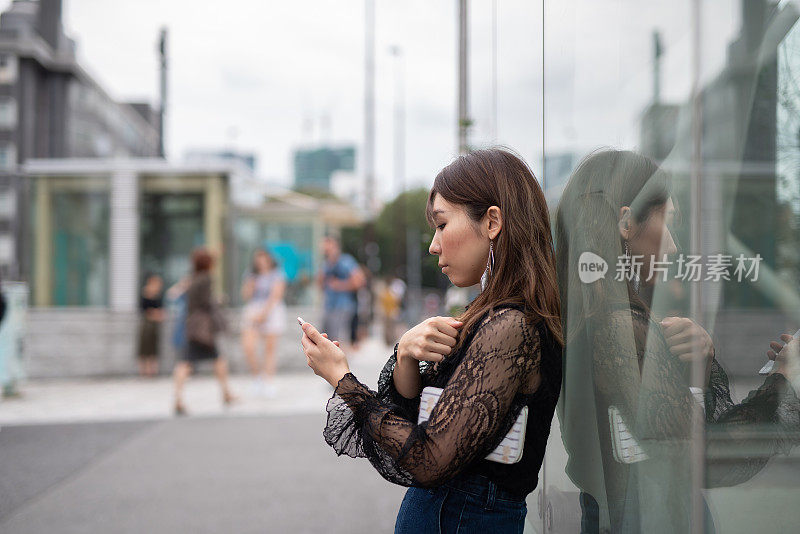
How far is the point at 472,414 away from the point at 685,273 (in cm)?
60

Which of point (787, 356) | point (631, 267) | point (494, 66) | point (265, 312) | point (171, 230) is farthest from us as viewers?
point (171, 230)

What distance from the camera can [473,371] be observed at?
146 cm

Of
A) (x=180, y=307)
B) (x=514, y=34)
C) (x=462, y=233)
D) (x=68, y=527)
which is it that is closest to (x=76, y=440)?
(x=68, y=527)

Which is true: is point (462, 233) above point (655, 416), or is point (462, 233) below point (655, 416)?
above

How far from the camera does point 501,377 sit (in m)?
1.45

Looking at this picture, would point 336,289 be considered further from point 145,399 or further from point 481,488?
point 481,488

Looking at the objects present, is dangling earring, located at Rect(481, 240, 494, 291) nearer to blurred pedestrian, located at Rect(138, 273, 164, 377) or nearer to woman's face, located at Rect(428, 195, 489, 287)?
woman's face, located at Rect(428, 195, 489, 287)

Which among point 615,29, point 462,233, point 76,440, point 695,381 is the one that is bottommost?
point 76,440

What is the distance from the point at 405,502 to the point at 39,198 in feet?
39.2

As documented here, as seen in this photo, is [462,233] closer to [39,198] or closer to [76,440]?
[76,440]

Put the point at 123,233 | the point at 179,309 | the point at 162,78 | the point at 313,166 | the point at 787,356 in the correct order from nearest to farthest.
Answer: the point at 787,356 → the point at 179,309 → the point at 123,233 → the point at 162,78 → the point at 313,166

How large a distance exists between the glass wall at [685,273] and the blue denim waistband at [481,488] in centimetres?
43

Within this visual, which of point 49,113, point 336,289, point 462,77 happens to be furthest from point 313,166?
point 462,77

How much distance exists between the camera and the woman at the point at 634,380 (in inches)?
61.1
